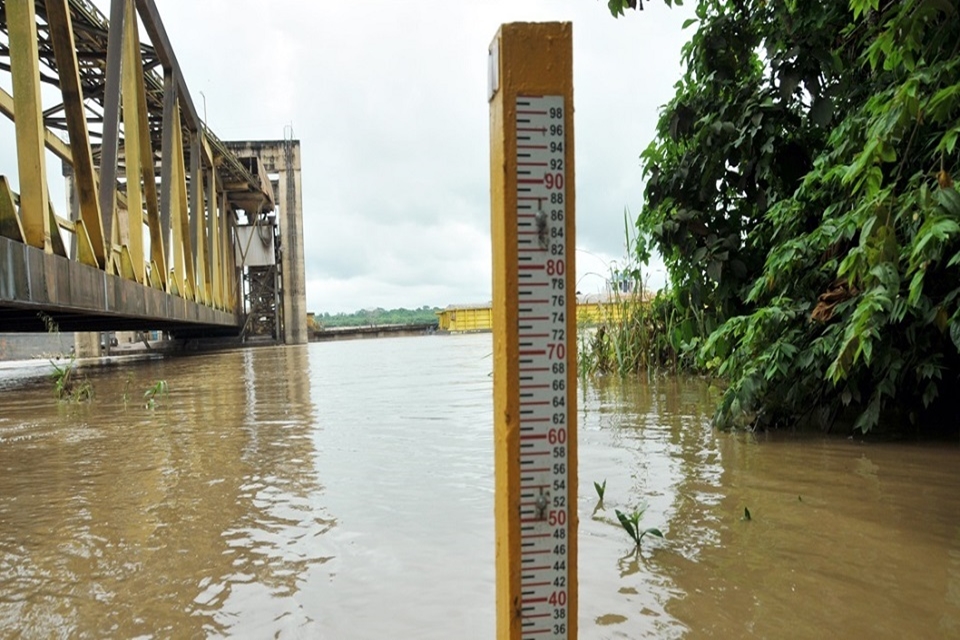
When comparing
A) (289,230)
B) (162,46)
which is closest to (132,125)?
(162,46)

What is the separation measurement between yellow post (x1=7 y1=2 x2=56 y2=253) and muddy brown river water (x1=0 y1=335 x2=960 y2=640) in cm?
238

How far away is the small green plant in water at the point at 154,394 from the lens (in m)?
6.35

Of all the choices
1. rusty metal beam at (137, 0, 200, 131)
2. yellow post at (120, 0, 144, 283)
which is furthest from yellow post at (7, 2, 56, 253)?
rusty metal beam at (137, 0, 200, 131)

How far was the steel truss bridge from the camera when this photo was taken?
19.8ft

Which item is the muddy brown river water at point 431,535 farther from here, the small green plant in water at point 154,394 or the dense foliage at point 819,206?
the small green plant in water at point 154,394

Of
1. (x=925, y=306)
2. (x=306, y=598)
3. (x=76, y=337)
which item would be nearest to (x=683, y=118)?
(x=925, y=306)

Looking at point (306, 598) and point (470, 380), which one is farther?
point (470, 380)

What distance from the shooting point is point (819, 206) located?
4090mm

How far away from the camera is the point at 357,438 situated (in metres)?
4.45

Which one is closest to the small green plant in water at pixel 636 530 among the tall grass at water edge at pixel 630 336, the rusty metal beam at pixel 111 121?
the tall grass at water edge at pixel 630 336

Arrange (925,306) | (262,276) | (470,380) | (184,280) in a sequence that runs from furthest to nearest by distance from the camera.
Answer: (262,276)
(184,280)
(470,380)
(925,306)

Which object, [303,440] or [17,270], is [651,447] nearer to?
[303,440]

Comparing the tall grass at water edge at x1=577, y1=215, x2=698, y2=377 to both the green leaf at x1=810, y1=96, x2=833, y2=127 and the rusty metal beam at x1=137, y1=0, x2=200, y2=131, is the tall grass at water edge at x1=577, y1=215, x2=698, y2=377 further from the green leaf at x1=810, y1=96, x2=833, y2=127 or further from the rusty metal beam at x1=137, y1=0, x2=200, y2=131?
the rusty metal beam at x1=137, y1=0, x2=200, y2=131

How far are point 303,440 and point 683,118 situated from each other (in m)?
3.30
